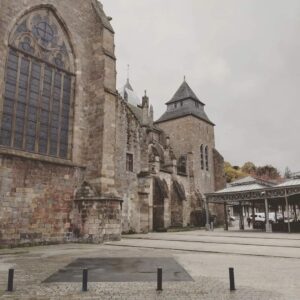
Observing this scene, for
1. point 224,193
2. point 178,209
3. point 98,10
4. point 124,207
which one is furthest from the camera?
point 178,209

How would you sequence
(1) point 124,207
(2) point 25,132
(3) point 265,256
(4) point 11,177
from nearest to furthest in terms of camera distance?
(3) point 265,256
(4) point 11,177
(2) point 25,132
(1) point 124,207

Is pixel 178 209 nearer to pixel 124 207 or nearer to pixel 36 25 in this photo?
pixel 124 207

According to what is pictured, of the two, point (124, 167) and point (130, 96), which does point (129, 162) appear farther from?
point (130, 96)

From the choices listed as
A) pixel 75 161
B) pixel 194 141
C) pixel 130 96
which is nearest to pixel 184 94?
pixel 194 141

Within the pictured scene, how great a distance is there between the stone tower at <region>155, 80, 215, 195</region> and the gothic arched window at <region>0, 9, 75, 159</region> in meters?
21.5

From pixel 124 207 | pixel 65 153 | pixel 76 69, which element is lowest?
pixel 124 207

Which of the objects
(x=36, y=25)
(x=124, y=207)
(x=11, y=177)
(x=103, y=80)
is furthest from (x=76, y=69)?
(x=124, y=207)

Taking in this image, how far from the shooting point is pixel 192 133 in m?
38.0

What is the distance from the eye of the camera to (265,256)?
1003 centimetres

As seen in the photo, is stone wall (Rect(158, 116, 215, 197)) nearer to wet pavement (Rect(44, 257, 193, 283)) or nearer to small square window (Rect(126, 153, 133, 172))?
small square window (Rect(126, 153, 133, 172))

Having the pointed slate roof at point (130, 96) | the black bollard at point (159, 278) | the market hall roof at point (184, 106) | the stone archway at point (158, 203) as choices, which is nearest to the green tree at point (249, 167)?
the pointed slate roof at point (130, 96)

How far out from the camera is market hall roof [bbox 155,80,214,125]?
40.2 metres

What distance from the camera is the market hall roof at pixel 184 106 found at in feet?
132

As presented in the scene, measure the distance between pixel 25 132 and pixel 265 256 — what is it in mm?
10549
